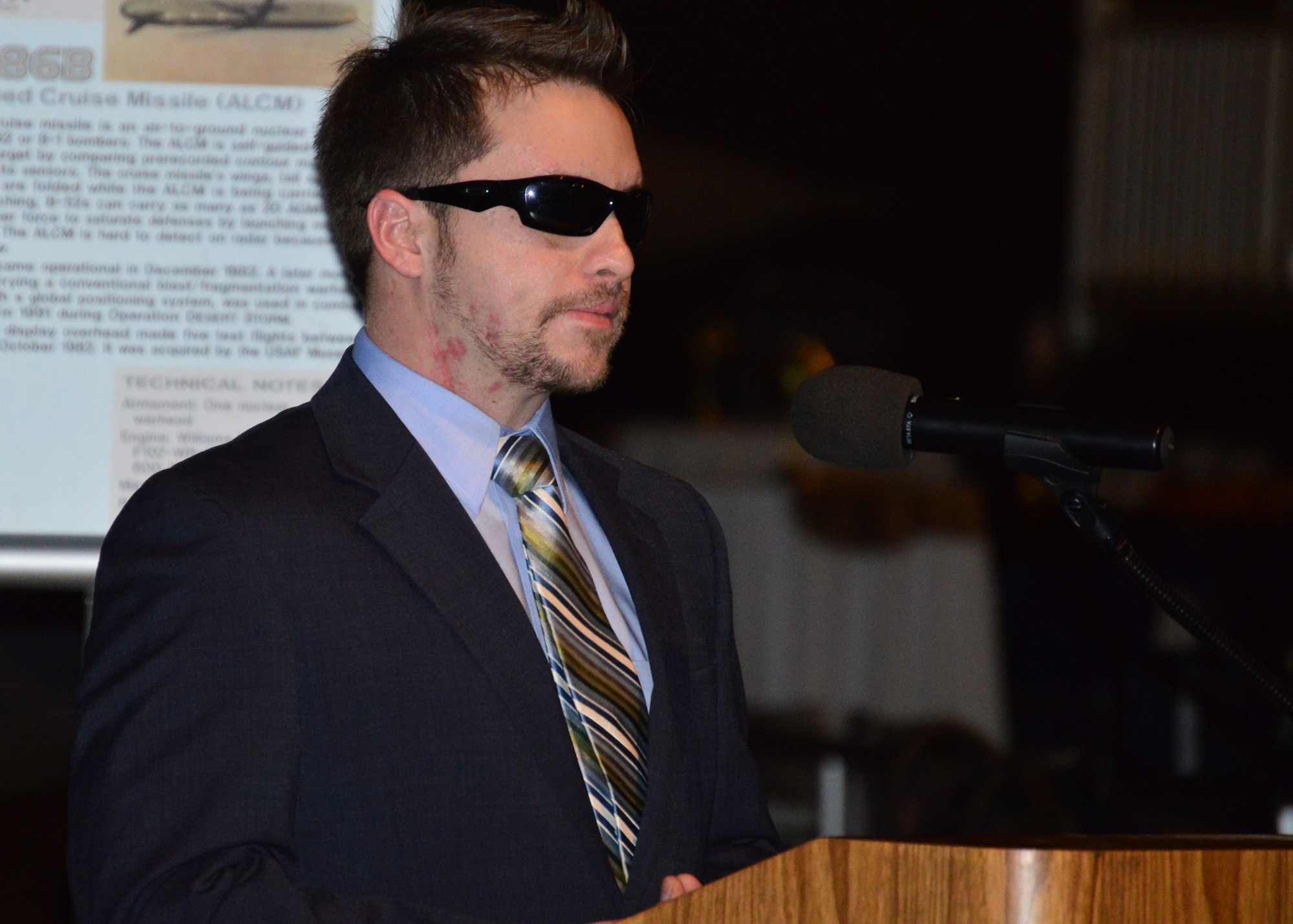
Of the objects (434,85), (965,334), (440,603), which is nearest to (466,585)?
(440,603)

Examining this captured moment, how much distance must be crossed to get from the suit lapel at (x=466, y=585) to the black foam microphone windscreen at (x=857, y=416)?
39 centimetres

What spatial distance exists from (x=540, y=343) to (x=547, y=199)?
0.56 feet

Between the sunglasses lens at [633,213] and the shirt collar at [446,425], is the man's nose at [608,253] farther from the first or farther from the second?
the shirt collar at [446,425]

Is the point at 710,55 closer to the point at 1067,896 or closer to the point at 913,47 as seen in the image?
the point at 913,47

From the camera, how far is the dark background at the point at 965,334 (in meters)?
4.00

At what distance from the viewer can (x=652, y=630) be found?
1.77 metres

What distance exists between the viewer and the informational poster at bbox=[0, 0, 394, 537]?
2.05 m

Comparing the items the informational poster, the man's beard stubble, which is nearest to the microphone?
the man's beard stubble

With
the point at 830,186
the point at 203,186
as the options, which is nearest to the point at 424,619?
the point at 203,186

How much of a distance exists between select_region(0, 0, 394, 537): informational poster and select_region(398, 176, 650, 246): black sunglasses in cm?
47

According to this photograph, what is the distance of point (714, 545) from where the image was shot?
6.57 feet

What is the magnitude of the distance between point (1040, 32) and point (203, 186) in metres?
5.70

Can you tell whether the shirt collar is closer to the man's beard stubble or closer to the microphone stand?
the man's beard stubble

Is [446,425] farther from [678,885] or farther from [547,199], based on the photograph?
[678,885]
